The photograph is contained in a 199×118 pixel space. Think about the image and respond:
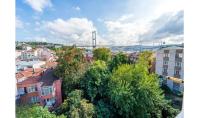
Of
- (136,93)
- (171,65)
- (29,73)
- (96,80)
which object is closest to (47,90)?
(29,73)

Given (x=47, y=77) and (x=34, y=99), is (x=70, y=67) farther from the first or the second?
(x=34, y=99)

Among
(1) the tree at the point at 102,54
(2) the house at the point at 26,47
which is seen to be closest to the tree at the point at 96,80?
(1) the tree at the point at 102,54

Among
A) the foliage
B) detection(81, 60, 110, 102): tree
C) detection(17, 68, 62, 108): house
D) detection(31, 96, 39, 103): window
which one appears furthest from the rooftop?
the foliage

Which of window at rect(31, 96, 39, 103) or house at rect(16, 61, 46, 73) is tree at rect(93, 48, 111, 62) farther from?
window at rect(31, 96, 39, 103)

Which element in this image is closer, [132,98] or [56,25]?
[56,25]
